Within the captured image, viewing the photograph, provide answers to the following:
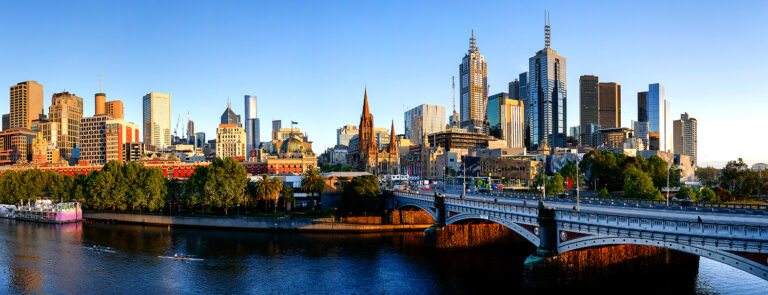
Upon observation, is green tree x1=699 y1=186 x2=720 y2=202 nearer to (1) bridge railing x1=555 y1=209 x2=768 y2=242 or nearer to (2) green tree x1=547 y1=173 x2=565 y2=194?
(2) green tree x1=547 y1=173 x2=565 y2=194

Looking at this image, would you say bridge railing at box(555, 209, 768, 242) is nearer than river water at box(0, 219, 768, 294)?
Yes

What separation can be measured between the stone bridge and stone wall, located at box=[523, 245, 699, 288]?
181 cm

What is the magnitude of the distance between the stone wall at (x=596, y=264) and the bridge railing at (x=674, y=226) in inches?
243

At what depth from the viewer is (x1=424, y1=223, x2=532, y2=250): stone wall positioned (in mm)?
83375

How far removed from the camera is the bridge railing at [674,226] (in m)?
39.9

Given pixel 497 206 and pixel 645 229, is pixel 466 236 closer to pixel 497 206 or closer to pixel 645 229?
pixel 497 206

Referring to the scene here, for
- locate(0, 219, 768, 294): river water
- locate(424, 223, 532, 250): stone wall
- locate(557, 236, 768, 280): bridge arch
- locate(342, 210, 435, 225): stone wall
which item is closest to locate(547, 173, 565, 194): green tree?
locate(342, 210, 435, 225): stone wall

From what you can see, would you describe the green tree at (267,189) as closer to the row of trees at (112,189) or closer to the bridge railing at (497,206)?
the row of trees at (112,189)

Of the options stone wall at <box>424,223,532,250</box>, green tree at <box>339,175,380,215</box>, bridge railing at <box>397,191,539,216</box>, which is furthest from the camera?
green tree at <box>339,175,380,215</box>

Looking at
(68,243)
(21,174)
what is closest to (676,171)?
(68,243)

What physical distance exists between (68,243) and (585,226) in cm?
8763

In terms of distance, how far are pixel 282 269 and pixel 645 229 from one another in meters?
46.5

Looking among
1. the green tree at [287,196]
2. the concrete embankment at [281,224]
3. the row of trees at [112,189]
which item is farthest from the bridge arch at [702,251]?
the row of trees at [112,189]

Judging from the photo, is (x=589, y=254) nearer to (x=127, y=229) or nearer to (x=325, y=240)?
(x=325, y=240)
